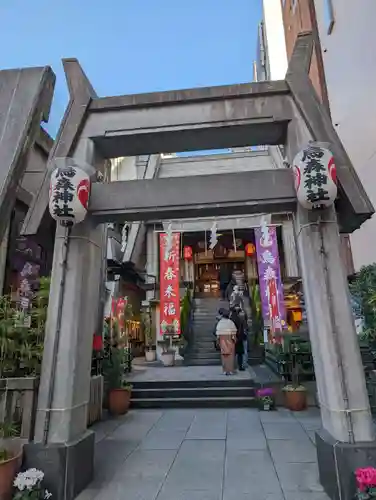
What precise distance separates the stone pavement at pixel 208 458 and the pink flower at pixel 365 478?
68 cm

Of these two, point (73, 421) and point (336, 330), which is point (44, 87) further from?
point (336, 330)

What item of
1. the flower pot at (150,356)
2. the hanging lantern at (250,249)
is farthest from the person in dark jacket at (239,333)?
the hanging lantern at (250,249)

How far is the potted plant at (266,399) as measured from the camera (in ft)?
24.1

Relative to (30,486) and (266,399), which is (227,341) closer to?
(266,399)

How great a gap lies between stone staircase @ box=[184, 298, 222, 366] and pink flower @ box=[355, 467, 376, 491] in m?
10.0

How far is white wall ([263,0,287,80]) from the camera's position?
1014 inches

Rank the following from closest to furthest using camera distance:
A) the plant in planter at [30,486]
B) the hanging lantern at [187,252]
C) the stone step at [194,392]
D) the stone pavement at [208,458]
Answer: the plant in planter at [30,486], the stone pavement at [208,458], the stone step at [194,392], the hanging lantern at [187,252]

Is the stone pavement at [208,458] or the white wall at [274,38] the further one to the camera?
the white wall at [274,38]

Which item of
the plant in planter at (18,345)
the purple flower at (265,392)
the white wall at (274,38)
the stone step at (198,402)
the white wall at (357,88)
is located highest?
the white wall at (274,38)

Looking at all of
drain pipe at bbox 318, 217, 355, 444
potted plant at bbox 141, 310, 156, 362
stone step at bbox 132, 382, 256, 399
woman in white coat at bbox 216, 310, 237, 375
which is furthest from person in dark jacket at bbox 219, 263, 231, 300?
drain pipe at bbox 318, 217, 355, 444

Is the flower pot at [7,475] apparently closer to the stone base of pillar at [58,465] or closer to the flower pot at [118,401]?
the stone base of pillar at [58,465]

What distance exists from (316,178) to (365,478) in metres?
→ 2.96

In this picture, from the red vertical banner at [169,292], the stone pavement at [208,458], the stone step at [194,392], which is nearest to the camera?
the stone pavement at [208,458]

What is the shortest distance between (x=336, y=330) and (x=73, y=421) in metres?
3.21
